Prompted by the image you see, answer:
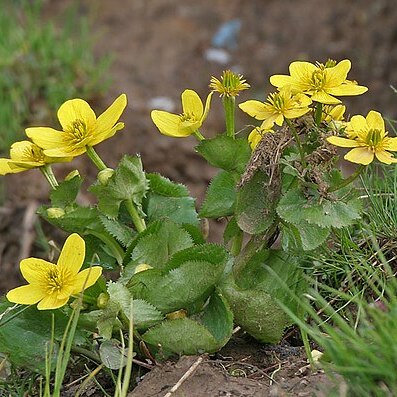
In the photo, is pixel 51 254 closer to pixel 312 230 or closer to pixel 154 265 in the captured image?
pixel 154 265

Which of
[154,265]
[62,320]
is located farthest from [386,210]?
[62,320]

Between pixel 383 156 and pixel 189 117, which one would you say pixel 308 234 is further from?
pixel 189 117

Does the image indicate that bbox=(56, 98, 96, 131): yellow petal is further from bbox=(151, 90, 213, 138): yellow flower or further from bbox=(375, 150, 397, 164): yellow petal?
bbox=(375, 150, 397, 164): yellow petal

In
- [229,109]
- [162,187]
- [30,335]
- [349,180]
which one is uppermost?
[229,109]

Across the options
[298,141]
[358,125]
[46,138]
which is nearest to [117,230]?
[46,138]

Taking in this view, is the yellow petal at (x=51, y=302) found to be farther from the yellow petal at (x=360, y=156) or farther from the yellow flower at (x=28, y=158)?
the yellow petal at (x=360, y=156)

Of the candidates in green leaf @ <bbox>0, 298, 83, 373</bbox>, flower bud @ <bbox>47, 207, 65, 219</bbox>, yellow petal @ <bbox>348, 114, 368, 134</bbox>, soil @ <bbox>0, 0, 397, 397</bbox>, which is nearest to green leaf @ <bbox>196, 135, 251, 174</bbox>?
yellow petal @ <bbox>348, 114, 368, 134</bbox>

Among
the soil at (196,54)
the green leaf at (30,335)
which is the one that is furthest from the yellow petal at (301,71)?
the soil at (196,54)
